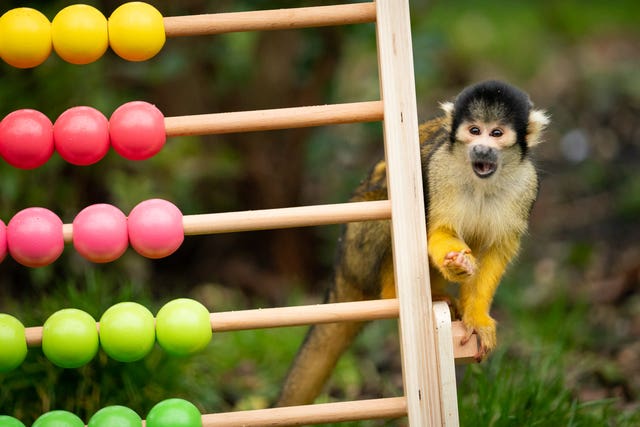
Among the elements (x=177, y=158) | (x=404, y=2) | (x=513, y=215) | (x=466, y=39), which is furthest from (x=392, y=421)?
(x=466, y=39)

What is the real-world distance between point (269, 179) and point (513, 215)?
10.1 feet

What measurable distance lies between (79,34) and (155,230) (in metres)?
0.61

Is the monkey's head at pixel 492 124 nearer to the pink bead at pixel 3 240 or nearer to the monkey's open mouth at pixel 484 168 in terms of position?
the monkey's open mouth at pixel 484 168

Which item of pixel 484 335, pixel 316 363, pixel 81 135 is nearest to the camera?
pixel 81 135

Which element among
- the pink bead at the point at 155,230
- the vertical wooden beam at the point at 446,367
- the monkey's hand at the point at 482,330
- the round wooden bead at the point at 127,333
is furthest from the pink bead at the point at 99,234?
the monkey's hand at the point at 482,330

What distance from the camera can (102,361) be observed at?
3.42 metres

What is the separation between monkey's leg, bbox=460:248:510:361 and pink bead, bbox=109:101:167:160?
3.96 ft

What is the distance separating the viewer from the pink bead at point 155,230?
252cm

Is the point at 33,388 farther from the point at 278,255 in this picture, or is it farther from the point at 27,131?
the point at 278,255

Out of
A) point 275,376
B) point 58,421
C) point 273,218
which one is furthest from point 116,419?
point 275,376

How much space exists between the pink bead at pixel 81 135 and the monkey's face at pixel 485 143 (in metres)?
1.24

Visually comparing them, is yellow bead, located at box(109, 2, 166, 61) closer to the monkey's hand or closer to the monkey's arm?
the monkey's arm

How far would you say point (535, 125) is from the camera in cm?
316

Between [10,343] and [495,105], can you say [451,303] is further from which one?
[10,343]
